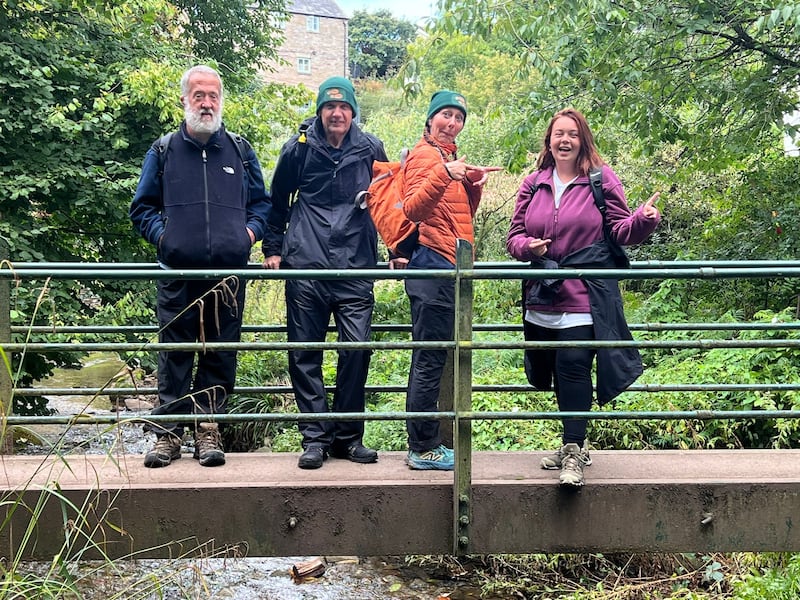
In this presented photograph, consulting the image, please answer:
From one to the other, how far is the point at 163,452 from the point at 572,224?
2.03m

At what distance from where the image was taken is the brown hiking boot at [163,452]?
354 centimetres

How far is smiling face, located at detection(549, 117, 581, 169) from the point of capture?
3.52 metres

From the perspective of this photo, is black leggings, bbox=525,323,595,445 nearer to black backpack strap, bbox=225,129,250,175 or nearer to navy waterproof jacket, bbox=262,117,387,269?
navy waterproof jacket, bbox=262,117,387,269

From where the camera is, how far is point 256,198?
3.90 meters

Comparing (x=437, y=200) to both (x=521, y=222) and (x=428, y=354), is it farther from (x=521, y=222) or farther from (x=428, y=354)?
(x=428, y=354)

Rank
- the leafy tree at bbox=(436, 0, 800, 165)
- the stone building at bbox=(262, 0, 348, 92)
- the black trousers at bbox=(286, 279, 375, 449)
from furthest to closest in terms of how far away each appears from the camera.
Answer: the stone building at bbox=(262, 0, 348, 92) < the leafy tree at bbox=(436, 0, 800, 165) < the black trousers at bbox=(286, 279, 375, 449)

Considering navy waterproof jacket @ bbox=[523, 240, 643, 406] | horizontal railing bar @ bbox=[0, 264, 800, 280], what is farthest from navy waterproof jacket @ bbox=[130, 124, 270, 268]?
navy waterproof jacket @ bbox=[523, 240, 643, 406]

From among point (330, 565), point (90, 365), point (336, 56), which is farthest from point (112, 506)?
point (336, 56)

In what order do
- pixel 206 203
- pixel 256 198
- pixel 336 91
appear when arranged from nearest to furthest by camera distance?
pixel 206 203, pixel 336 91, pixel 256 198

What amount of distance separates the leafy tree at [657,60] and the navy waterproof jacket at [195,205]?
141 inches

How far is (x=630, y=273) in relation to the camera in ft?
10.4

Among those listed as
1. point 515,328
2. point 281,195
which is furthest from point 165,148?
point 515,328

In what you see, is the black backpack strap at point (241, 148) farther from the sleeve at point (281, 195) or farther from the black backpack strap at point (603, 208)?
the black backpack strap at point (603, 208)

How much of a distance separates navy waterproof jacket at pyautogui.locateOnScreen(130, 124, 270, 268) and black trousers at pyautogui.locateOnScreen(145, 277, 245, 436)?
6.0 inches
